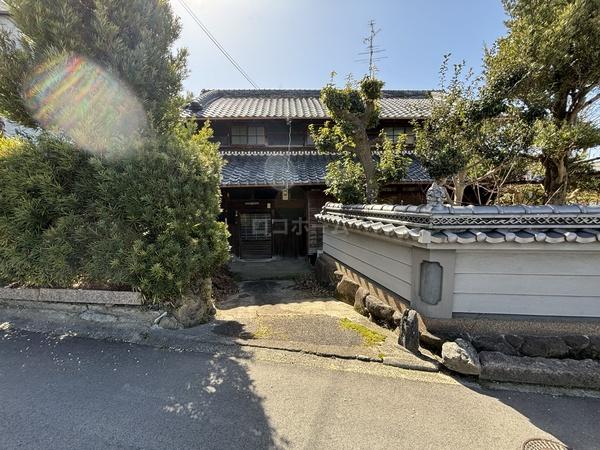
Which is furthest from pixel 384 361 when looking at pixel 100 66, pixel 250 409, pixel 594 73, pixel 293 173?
pixel 293 173

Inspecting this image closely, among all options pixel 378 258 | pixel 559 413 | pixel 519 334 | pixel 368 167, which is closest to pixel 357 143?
pixel 368 167

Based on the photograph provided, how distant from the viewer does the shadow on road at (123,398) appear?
6.56 feet

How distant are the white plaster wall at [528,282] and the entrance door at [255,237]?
24.3 feet

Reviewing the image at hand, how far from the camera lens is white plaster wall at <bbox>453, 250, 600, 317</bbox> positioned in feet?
10.8

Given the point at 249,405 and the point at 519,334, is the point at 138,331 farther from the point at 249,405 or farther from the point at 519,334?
the point at 519,334

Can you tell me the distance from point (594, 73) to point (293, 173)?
6.98m

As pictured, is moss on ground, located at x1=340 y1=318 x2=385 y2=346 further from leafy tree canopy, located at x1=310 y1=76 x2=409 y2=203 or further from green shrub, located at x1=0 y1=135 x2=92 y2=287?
green shrub, located at x1=0 y1=135 x2=92 y2=287

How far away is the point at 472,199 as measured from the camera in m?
10.1

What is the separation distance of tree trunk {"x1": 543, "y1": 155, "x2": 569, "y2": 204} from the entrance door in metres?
7.57

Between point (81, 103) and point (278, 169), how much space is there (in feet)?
21.8

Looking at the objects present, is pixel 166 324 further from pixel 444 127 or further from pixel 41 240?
pixel 444 127

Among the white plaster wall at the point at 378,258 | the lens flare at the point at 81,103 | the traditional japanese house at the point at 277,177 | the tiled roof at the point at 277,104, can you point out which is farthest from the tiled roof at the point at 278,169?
the lens flare at the point at 81,103

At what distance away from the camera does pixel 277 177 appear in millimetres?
9047

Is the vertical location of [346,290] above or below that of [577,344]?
below
